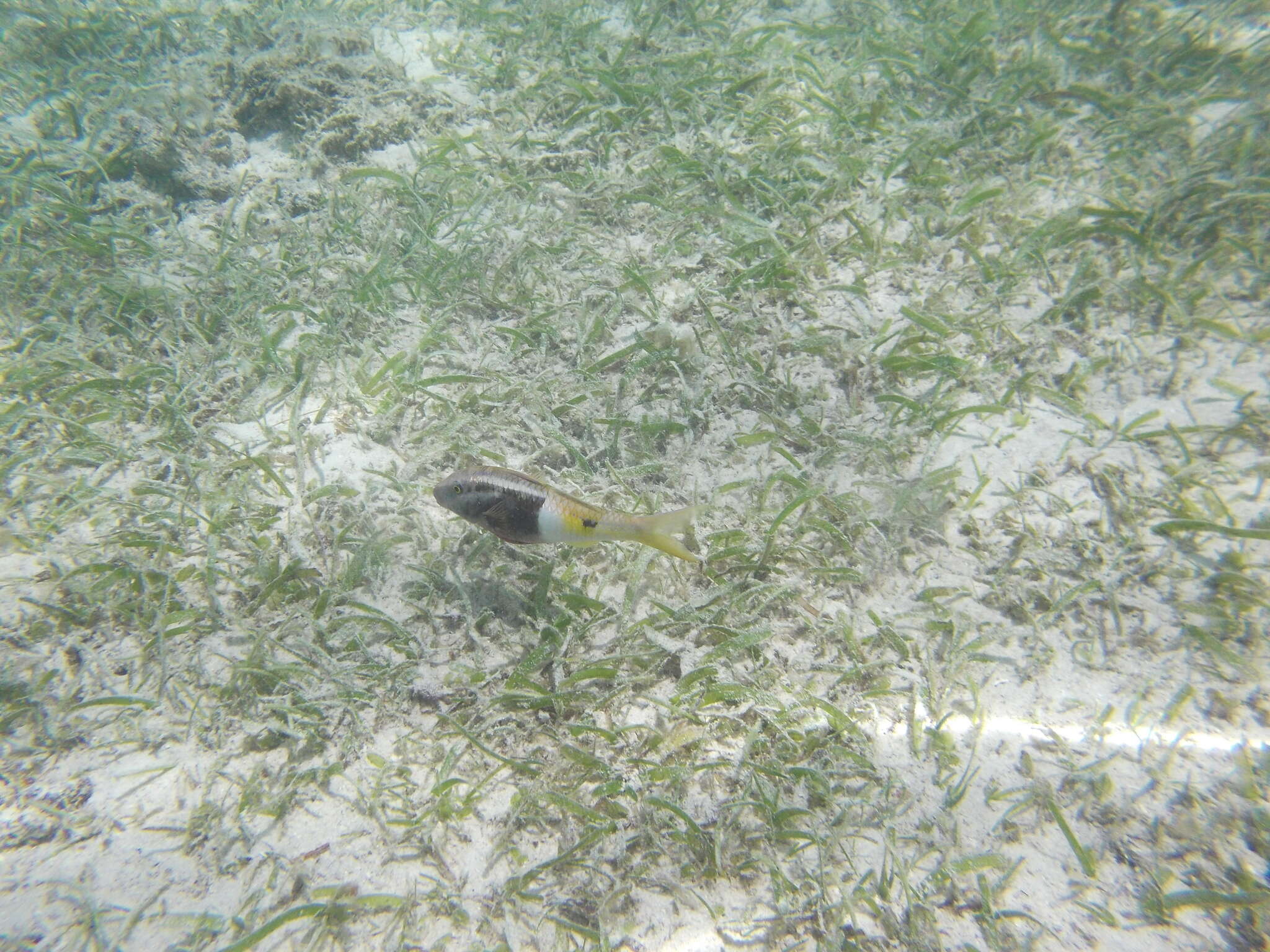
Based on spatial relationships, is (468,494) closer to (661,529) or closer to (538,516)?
(538,516)

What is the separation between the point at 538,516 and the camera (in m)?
2.49

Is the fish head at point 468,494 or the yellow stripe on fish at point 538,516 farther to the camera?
the fish head at point 468,494

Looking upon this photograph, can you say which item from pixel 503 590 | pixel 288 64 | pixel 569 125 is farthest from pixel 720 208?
pixel 288 64

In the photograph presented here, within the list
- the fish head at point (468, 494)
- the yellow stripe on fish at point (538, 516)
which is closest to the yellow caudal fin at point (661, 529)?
the yellow stripe on fish at point (538, 516)

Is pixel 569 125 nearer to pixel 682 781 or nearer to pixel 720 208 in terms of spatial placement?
pixel 720 208

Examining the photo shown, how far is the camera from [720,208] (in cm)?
429

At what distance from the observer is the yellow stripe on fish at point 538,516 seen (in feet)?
7.95

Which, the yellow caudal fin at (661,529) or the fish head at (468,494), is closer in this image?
the yellow caudal fin at (661,529)

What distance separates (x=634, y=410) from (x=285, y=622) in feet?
7.53

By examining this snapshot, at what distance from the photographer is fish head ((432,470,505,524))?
2551 millimetres

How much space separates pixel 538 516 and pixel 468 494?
373mm

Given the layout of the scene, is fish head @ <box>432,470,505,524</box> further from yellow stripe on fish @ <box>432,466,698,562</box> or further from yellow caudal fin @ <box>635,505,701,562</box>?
yellow caudal fin @ <box>635,505,701,562</box>

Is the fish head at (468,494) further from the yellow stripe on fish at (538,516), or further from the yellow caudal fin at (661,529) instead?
the yellow caudal fin at (661,529)

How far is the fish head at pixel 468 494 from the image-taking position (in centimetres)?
255
